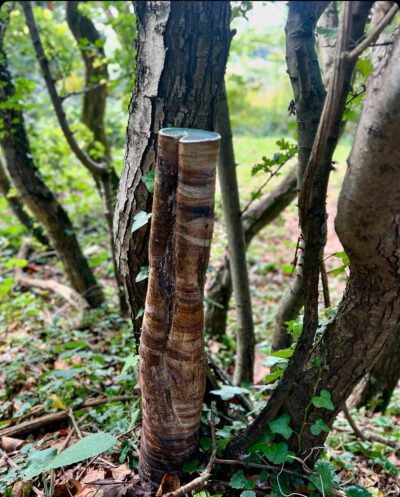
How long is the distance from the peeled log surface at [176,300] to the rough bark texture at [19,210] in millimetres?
4086

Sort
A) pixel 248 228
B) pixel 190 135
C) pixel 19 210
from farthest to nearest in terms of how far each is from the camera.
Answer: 1. pixel 19 210
2. pixel 248 228
3. pixel 190 135

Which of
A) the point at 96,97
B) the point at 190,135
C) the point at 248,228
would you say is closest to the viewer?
the point at 190,135

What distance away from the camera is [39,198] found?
11.6ft

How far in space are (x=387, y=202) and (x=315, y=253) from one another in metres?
0.24

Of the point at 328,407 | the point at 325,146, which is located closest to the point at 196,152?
the point at 325,146

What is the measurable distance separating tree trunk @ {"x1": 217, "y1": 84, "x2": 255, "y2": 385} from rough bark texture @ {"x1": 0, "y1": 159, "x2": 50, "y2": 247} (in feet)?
11.1

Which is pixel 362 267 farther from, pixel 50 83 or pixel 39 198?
pixel 39 198

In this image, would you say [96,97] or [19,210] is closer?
[96,97]

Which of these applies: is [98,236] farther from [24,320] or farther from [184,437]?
[184,437]

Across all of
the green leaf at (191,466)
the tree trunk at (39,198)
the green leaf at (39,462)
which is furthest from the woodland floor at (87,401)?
the tree trunk at (39,198)

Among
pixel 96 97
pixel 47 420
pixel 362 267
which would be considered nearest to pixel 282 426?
pixel 362 267

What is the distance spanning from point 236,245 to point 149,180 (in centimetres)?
111

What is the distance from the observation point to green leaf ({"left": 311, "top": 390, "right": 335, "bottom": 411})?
1233mm

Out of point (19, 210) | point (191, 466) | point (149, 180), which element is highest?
point (149, 180)
